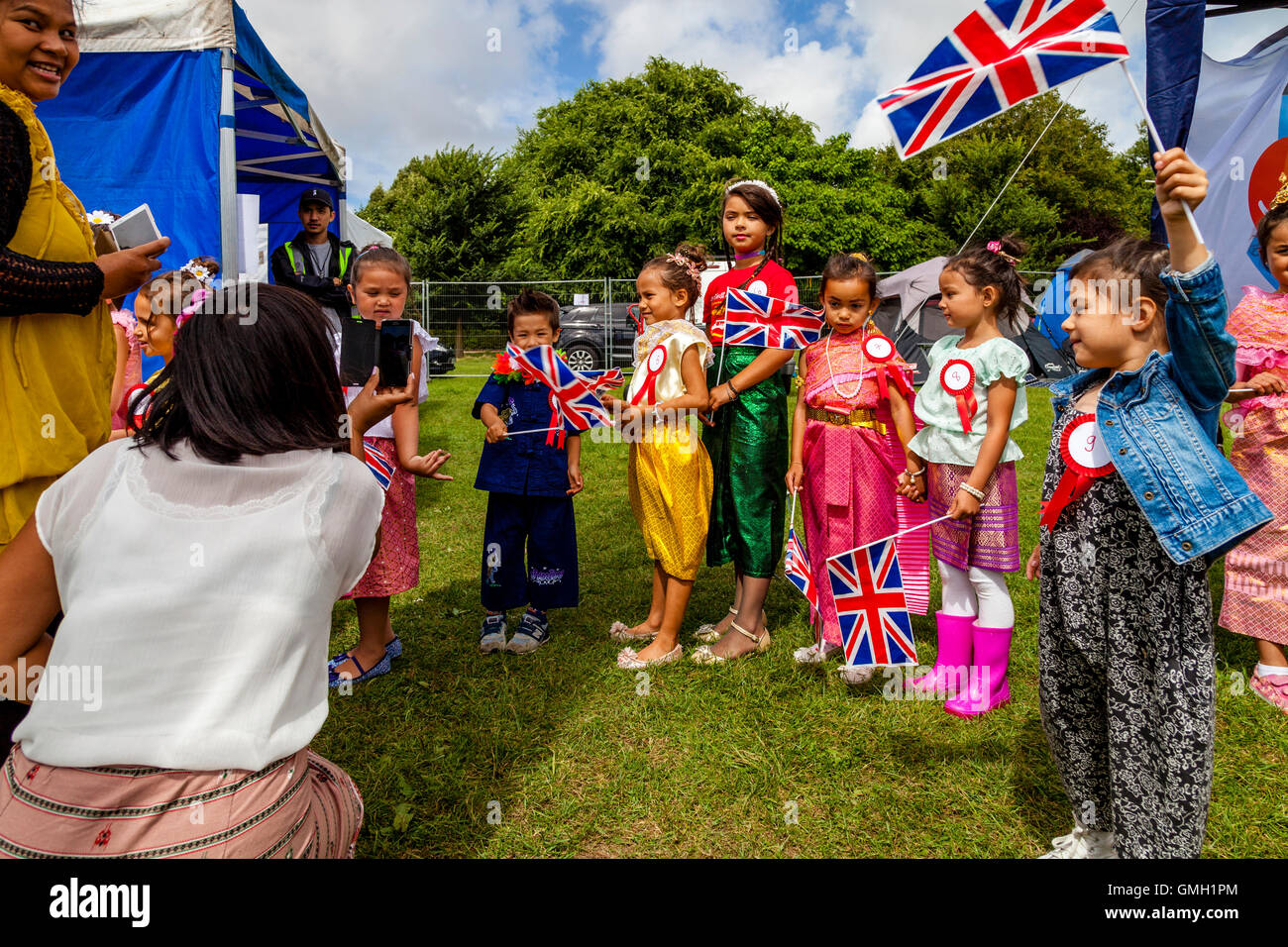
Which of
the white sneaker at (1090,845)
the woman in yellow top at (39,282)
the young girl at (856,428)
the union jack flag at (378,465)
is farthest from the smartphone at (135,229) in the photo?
the white sneaker at (1090,845)

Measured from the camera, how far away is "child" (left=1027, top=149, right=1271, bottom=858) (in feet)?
5.65

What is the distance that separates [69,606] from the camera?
1.37 meters

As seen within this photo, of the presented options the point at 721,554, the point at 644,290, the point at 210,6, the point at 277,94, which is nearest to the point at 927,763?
the point at 721,554

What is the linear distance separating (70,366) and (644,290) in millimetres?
2262

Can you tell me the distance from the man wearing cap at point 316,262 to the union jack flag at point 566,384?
2.30 meters

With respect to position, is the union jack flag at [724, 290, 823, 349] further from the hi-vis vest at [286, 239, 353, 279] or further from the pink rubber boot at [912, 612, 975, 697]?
the hi-vis vest at [286, 239, 353, 279]

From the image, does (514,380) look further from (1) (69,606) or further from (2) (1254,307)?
(2) (1254,307)

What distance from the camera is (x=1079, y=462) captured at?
202cm

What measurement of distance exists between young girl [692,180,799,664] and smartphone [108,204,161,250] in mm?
2276

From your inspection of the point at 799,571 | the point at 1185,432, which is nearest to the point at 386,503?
the point at 799,571

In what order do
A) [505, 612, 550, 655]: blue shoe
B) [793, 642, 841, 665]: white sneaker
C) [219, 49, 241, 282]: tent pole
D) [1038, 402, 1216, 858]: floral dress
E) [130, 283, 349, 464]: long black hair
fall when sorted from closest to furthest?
[130, 283, 349, 464]: long black hair < [1038, 402, 1216, 858]: floral dress < [793, 642, 841, 665]: white sneaker < [505, 612, 550, 655]: blue shoe < [219, 49, 241, 282]: tent pole

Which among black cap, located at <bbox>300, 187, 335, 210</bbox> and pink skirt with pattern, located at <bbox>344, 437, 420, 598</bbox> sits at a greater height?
black cap, located at <bbox>300, 187, 335, 210</bbox>

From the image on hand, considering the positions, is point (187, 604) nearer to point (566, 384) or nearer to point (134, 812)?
point (134, 812)

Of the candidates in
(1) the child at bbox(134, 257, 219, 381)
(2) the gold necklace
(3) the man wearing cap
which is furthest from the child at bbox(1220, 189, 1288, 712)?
(3) the man wearing cap
